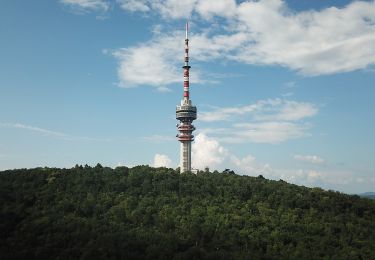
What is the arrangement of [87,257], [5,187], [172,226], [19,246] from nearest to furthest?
1. [87,257]
2. [19,246]
3. [172,226]
4. [5,187]

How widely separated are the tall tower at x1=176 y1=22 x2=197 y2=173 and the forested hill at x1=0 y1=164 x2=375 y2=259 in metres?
22.9

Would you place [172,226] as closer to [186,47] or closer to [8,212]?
[8,212]

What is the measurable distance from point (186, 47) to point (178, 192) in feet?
193

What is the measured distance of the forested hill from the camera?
89.5m

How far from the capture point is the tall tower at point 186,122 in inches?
6467

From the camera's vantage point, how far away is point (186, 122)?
168m

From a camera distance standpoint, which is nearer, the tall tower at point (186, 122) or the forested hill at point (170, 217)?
the forested hill at point (170, 217)

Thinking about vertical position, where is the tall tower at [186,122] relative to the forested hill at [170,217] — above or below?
above

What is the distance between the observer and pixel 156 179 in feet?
443

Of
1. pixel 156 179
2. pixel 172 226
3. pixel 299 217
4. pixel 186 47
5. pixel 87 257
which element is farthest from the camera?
pixel 186 47

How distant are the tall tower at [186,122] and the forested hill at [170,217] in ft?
75.2

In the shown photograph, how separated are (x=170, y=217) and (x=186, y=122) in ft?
212

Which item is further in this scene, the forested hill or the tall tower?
the tall tower

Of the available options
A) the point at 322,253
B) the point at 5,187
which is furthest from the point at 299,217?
the point at 5,187
